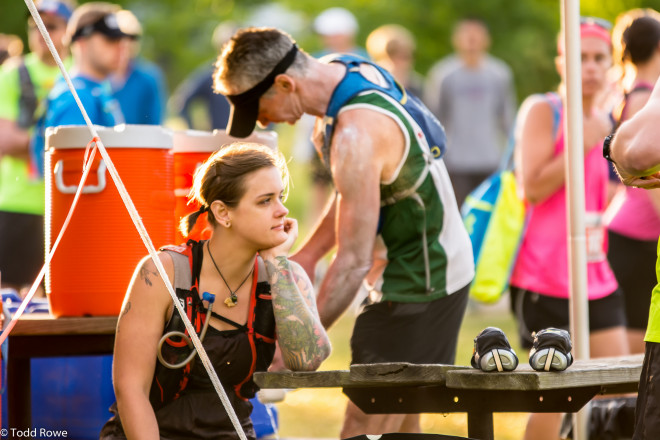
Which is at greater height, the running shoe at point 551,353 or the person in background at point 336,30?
the person in background at point 336,30

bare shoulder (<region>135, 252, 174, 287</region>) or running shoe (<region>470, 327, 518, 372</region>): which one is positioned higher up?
bare shoulder (<region>135, 252, 174, 287</region>)

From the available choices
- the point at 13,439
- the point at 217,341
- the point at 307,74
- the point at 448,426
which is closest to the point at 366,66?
the point at 307,74

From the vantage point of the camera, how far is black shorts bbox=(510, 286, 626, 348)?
5578 mm

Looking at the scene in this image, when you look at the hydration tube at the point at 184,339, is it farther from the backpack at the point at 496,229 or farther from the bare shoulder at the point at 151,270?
the backpack at the point at 496,229

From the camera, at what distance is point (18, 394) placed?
167 inches

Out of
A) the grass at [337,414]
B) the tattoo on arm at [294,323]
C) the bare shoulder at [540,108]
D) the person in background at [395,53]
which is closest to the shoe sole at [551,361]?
the tattoo on arm at [294,323]

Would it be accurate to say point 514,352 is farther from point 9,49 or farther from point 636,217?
point 9,49

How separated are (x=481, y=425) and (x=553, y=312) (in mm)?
2103

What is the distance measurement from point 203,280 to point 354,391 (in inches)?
26.0

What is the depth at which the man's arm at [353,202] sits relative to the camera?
437cm

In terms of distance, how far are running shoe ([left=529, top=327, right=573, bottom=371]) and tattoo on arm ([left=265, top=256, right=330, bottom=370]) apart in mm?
705

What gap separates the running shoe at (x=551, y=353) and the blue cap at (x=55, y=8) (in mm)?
5042

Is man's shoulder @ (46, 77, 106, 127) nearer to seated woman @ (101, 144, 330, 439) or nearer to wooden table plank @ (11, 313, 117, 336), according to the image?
Result: wooden table plank @ (11, 313, 117, 336)

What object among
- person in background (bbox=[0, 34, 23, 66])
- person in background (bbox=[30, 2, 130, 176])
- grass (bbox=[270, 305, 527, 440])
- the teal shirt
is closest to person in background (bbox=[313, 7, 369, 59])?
person in background (bbox=[0, 34, 23, 66])
